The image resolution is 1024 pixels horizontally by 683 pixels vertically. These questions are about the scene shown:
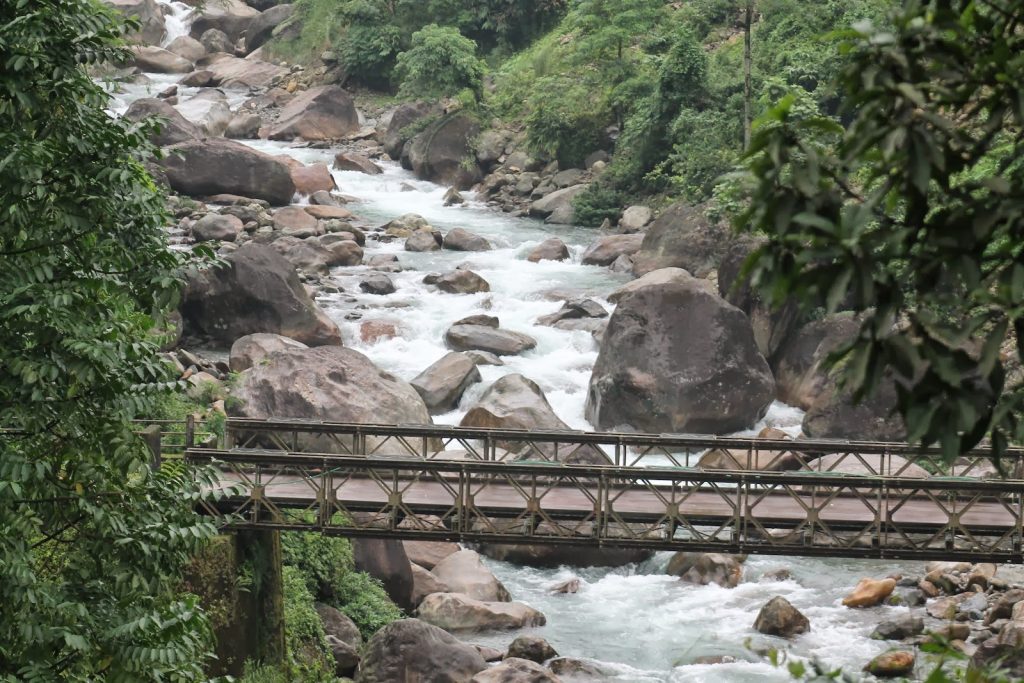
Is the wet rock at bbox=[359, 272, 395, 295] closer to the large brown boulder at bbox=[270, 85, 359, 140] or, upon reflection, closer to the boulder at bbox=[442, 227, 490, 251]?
the boulder at bbox=[442, 227, 490, 251]

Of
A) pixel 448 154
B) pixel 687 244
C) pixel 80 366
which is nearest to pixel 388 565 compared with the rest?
pixel 80 366

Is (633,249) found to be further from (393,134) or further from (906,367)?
(906,367)

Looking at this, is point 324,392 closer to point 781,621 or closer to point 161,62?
point 781,621

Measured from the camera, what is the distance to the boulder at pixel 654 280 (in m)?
24.9

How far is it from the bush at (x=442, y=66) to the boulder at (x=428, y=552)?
2481cm

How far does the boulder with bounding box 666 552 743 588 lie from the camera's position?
18609mm

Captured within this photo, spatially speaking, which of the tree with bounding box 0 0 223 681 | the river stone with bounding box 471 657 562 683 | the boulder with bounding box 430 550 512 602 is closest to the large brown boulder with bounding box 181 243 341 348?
the boulder with bounding box 430 550 512 602

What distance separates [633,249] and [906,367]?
1131 inches

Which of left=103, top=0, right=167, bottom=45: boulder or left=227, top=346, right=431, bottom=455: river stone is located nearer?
left=227, top=346, right=431, bottom=455: river stone

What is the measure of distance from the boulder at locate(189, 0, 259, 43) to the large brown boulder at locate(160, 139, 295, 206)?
823 inches

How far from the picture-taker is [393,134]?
44.0 metres

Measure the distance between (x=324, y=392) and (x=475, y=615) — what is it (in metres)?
5.47

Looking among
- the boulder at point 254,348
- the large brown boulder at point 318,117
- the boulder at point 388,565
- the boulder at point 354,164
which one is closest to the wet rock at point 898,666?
the boulder at point 388,565

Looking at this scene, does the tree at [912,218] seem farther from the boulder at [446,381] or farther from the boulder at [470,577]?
the boulder at [446,381]
